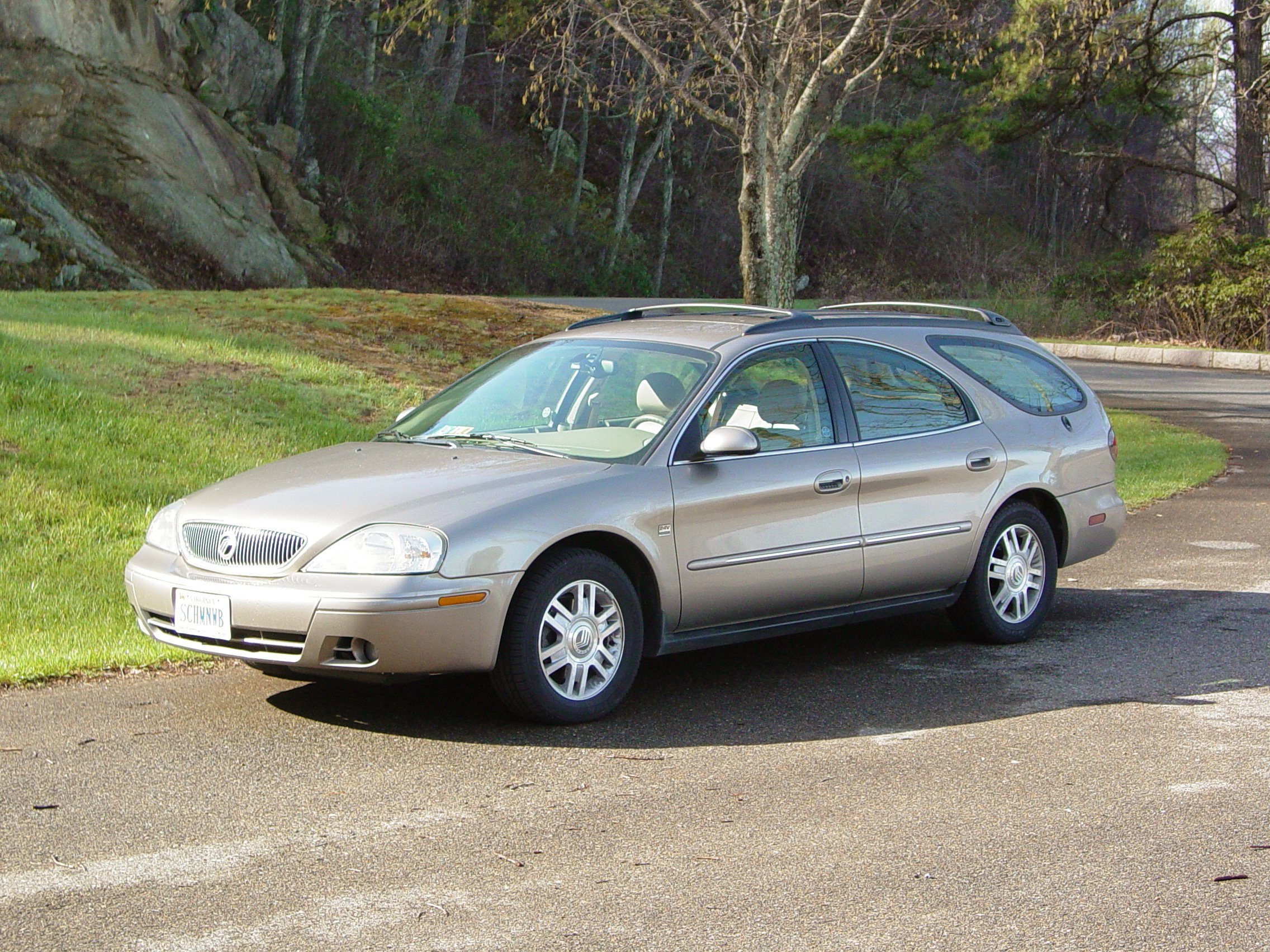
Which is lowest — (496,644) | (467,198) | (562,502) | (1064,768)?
(1064,768)

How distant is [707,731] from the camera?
19.5ft

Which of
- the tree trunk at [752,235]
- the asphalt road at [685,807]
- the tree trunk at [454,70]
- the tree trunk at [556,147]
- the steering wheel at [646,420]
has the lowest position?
the asphalt road at [685,807]

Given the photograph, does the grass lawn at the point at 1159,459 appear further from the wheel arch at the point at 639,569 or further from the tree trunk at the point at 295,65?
the tree trunk at the point at 295,65

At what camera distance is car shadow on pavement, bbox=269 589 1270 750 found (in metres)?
5.96

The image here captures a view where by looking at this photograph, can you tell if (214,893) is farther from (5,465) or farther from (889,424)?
(5,465)

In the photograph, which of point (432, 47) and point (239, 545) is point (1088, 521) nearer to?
point (239, 545)

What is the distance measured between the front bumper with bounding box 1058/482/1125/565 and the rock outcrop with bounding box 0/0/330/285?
68.7 ft

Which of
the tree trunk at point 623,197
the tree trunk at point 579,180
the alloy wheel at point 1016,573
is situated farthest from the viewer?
the tree trunk at point 623,197

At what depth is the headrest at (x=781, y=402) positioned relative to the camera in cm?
680

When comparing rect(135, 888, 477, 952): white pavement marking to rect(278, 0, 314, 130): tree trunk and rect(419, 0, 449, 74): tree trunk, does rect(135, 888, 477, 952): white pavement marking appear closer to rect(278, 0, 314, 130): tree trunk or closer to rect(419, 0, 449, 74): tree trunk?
rect(278, 0, 314, 130): tree trunk

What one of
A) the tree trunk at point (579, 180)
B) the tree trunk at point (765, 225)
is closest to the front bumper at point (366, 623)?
the tree trunk at point (765, 225)

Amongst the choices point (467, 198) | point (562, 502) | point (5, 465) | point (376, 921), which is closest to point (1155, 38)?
point (467, 198)

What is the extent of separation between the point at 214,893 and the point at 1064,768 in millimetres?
2954

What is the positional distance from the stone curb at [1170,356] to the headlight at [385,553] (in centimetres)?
2450
